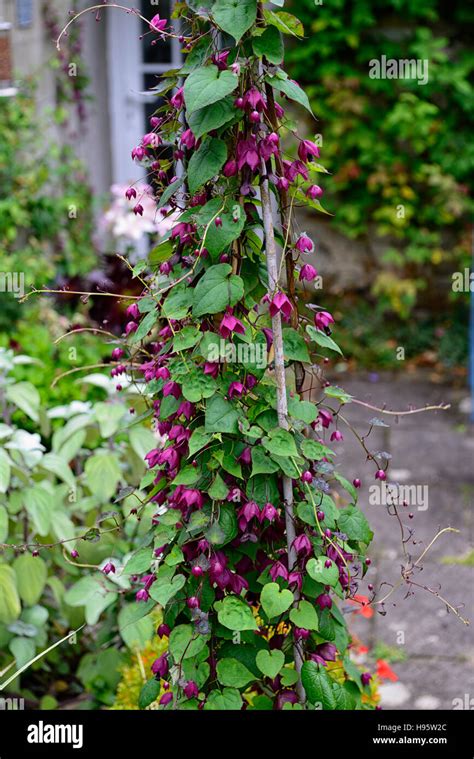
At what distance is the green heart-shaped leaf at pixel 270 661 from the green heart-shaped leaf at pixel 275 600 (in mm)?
106

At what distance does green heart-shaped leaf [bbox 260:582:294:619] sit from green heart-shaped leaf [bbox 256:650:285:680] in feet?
0.35

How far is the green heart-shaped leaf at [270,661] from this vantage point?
5.45 feet

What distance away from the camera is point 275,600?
5.36 ft

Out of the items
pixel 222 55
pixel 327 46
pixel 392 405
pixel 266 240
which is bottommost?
pixel 392 405

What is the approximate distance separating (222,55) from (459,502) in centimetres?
298

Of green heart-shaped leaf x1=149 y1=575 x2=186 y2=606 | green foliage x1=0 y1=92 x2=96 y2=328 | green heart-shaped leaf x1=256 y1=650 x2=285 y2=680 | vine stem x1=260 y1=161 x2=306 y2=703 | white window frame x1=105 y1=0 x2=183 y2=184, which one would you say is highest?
white window frame x1=105 y1=0 x2=183 y2=184

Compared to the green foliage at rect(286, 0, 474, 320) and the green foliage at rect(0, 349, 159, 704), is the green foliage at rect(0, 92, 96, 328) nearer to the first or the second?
→ the green foliage at rect(286, 0, 474, 320)

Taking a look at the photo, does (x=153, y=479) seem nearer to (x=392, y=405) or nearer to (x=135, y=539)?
(x=135, y=539)

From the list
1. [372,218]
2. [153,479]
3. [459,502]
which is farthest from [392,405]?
[153,479]

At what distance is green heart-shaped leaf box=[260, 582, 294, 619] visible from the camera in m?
1.62

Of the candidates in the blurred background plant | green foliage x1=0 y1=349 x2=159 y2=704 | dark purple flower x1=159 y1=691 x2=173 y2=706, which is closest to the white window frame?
the blurred background plant

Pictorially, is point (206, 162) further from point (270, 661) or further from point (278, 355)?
point (270, 661)

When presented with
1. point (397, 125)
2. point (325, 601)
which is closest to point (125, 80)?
point (397, 125)
